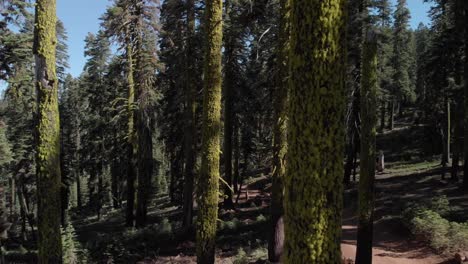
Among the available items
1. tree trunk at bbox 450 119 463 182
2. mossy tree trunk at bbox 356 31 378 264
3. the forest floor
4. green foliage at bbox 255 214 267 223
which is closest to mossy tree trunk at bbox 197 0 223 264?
the forest floor

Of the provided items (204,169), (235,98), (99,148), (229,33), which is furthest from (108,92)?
(204,169)

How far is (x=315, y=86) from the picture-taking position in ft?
12.6

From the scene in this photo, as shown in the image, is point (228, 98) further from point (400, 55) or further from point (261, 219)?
point (400, 55)

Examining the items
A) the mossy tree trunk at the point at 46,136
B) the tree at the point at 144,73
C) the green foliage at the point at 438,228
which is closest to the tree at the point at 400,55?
the green foliage at the point at 438,228

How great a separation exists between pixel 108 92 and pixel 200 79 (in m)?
16.8

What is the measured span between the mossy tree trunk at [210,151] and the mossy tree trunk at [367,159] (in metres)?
4.99

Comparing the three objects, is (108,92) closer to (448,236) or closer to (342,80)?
(448,236)

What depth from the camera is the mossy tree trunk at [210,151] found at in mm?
9734

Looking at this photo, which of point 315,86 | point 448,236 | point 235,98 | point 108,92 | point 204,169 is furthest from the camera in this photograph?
point 108,92

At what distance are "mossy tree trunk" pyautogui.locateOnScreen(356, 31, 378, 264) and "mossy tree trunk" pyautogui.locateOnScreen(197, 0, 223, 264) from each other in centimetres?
499

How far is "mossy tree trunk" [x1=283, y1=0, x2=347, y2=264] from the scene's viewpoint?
3824mm

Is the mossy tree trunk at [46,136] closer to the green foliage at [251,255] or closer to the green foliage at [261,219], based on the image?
the green foliage at [251,255]

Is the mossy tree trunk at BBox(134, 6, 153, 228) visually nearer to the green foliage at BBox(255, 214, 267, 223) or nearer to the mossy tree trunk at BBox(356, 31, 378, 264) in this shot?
the green foliage at BBox(255, 214, 267, 223)

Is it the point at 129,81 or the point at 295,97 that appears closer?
the point at 295,97
